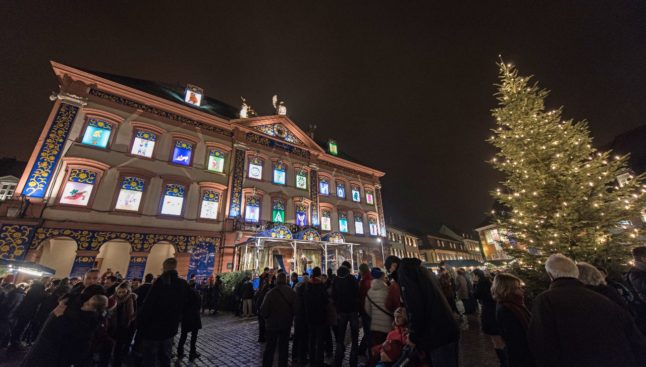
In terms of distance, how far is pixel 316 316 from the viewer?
5.14 metres

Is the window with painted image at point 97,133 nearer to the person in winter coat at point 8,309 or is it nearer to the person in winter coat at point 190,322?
the person in winter coat at point 8,309

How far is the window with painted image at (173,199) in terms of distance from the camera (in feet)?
48.6

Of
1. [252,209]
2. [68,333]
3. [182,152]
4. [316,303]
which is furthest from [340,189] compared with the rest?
[68,333]

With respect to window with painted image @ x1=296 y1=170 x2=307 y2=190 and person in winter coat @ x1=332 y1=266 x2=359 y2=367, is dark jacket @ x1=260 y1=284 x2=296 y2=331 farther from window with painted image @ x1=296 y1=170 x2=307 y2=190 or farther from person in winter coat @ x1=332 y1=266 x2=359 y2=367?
window with painted image @ x1=296 y1=170 x2=307 y2=190

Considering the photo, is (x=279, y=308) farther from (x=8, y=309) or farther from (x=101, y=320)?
(x=8, y=309)

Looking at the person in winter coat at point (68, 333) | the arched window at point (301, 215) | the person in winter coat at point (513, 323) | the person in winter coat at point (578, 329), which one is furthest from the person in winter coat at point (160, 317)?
the arched window at point (301, 215)

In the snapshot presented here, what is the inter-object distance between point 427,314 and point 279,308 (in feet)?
9.95

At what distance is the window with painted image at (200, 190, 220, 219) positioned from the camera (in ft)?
52.4

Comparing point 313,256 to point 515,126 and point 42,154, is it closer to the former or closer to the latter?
point 515,126

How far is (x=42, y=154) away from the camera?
12.2m

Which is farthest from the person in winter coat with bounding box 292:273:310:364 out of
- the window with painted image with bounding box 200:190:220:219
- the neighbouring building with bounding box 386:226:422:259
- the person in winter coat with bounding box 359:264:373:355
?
the neighbouring building with bounding box 386:226:422:259

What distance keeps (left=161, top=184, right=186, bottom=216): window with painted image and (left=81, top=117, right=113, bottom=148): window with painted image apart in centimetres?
415

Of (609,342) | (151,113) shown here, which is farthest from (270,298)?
(151,113)

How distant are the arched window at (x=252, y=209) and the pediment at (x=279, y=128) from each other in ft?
19.0
